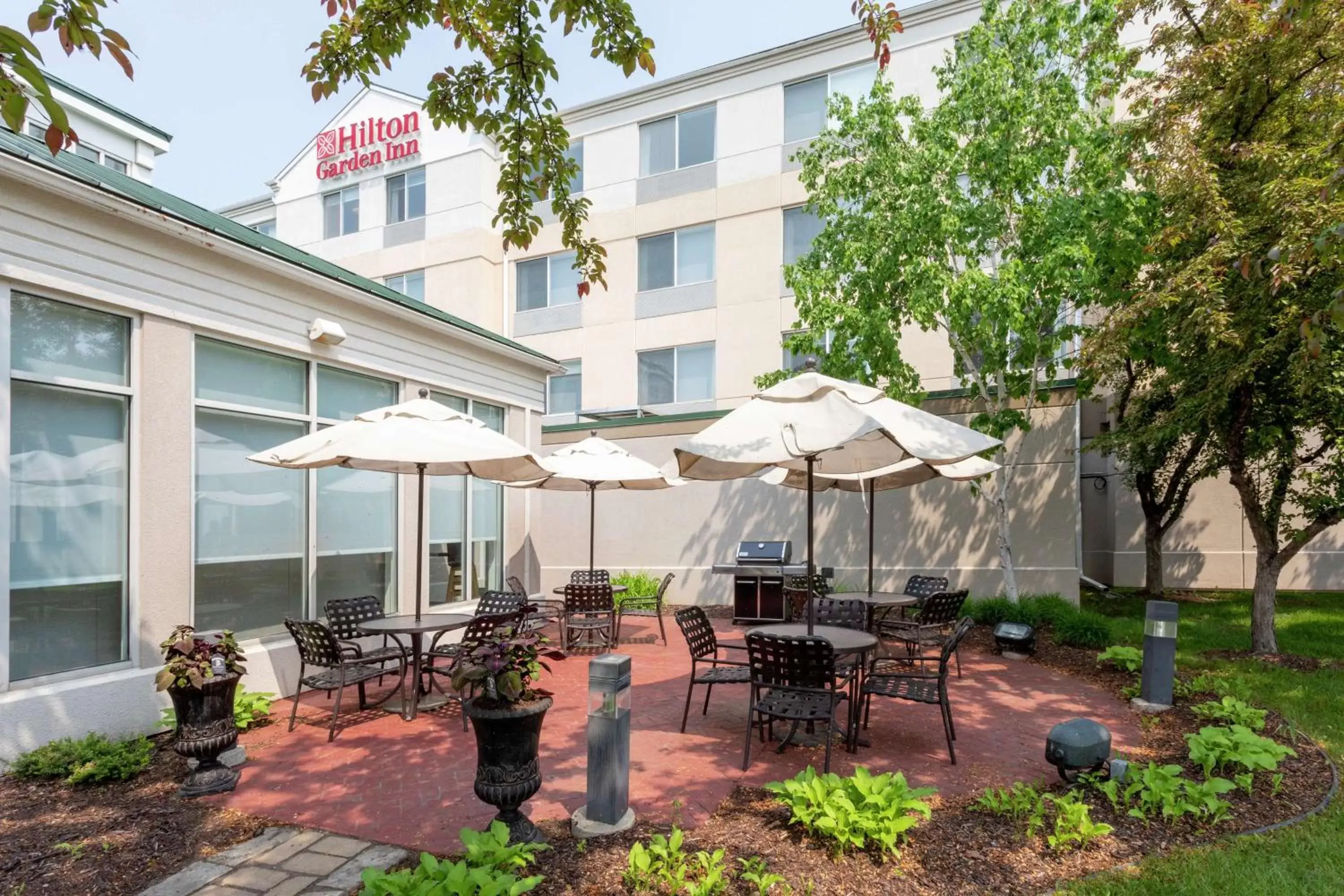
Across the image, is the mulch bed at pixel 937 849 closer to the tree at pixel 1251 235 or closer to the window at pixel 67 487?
the window at pixel 67 487

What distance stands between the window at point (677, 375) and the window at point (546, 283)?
2.71m

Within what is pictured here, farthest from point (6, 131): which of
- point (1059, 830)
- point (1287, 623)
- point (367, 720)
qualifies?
point (1287, 623)

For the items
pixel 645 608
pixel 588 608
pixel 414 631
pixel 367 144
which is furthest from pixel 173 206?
pixel 367 144

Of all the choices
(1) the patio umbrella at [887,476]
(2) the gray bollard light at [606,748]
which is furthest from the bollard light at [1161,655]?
(2) the gray bollard light at [606,748]

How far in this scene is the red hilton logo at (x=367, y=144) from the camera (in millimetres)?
19953

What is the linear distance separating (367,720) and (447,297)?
14.6 meters

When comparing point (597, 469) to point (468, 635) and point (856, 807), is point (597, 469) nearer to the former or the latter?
point (468, 635)

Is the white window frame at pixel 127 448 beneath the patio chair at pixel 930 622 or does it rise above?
above

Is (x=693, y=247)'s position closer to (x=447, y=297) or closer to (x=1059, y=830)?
(x=447, y=297)

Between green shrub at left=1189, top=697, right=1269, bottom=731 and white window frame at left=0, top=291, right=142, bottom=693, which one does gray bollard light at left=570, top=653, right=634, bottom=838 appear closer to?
white window frame at left=0, top=291, right=142, bottom=693

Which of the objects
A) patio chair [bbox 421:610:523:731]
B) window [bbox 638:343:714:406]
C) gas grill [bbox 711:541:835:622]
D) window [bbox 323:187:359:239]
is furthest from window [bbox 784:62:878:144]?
patio chair [bbox 421:610:523:731]

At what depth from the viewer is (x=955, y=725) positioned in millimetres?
6102

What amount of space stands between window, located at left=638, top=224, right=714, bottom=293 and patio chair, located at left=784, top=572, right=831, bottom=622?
8.65m

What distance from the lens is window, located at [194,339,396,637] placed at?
21.7 ft
